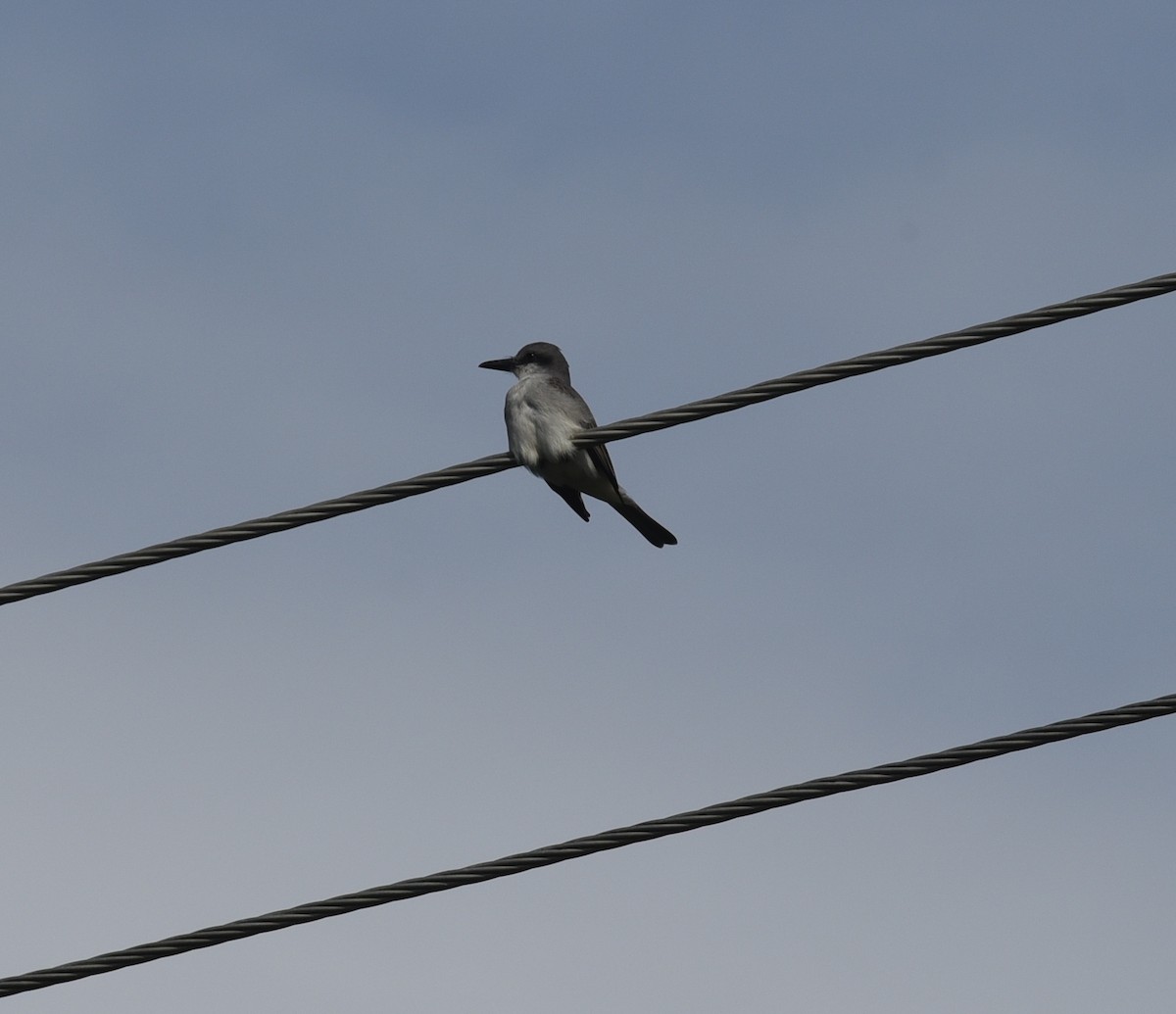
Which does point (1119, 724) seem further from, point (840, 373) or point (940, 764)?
→ point (840, 373)

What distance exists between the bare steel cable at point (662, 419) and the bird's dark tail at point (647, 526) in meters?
3.31

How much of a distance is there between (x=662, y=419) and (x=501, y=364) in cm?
442

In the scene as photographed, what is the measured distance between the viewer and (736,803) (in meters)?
6.39

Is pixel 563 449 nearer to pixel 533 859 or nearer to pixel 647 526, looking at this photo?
pixel 647 526

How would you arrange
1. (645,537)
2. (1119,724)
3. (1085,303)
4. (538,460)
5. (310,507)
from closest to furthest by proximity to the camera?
(1119,724)
(1085,303)
(310,507)
(538,460)
(645,537)

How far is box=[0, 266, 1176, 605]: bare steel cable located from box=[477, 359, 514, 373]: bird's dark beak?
4099 millimetres

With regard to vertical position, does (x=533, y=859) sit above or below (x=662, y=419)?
below

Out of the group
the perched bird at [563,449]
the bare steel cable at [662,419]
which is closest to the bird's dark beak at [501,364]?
the perched bird at [563,449]

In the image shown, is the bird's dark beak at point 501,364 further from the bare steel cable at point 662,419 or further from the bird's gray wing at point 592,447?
the bare steel cable at point 662,419

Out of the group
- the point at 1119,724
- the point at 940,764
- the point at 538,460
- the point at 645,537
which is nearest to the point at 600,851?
the point at 940,764

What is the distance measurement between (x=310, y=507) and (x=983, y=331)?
8.62 ft

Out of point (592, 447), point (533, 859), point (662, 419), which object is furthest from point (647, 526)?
point (533, 859)

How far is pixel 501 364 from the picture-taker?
1184 centimetres

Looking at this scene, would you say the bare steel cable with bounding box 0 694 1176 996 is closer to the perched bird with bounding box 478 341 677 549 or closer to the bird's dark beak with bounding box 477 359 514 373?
the perched bird with bounding box 478 341 677 549
